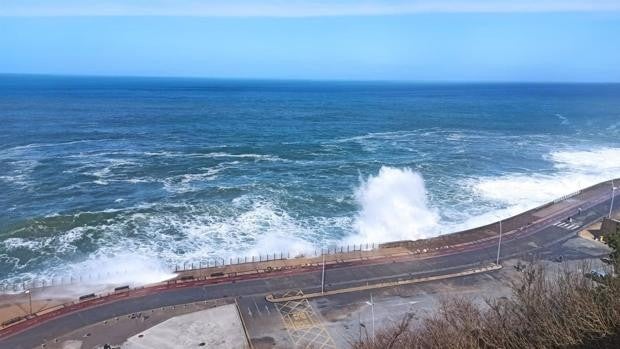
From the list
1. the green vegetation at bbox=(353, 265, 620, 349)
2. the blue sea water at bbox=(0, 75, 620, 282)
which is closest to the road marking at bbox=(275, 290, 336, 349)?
the green vegetation at bbox=(353, 265, 620, 349)

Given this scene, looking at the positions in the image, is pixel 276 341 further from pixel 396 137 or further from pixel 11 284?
pixel 396 137

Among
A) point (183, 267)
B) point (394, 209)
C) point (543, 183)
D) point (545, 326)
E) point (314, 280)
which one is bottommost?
point (183, 267)

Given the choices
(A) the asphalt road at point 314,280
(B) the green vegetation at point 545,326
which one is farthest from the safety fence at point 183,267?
(B) the green vegetation at point 545,326

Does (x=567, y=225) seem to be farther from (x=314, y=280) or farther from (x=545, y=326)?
(x=545, y=326)

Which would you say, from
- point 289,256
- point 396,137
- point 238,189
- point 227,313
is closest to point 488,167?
point 396,137

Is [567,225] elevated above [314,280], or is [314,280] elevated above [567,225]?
[567,225]

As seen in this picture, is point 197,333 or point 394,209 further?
point 394,209

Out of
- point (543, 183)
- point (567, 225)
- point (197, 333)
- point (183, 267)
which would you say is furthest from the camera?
point (543, 183)

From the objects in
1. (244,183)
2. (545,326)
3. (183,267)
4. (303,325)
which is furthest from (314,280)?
(244,183)
